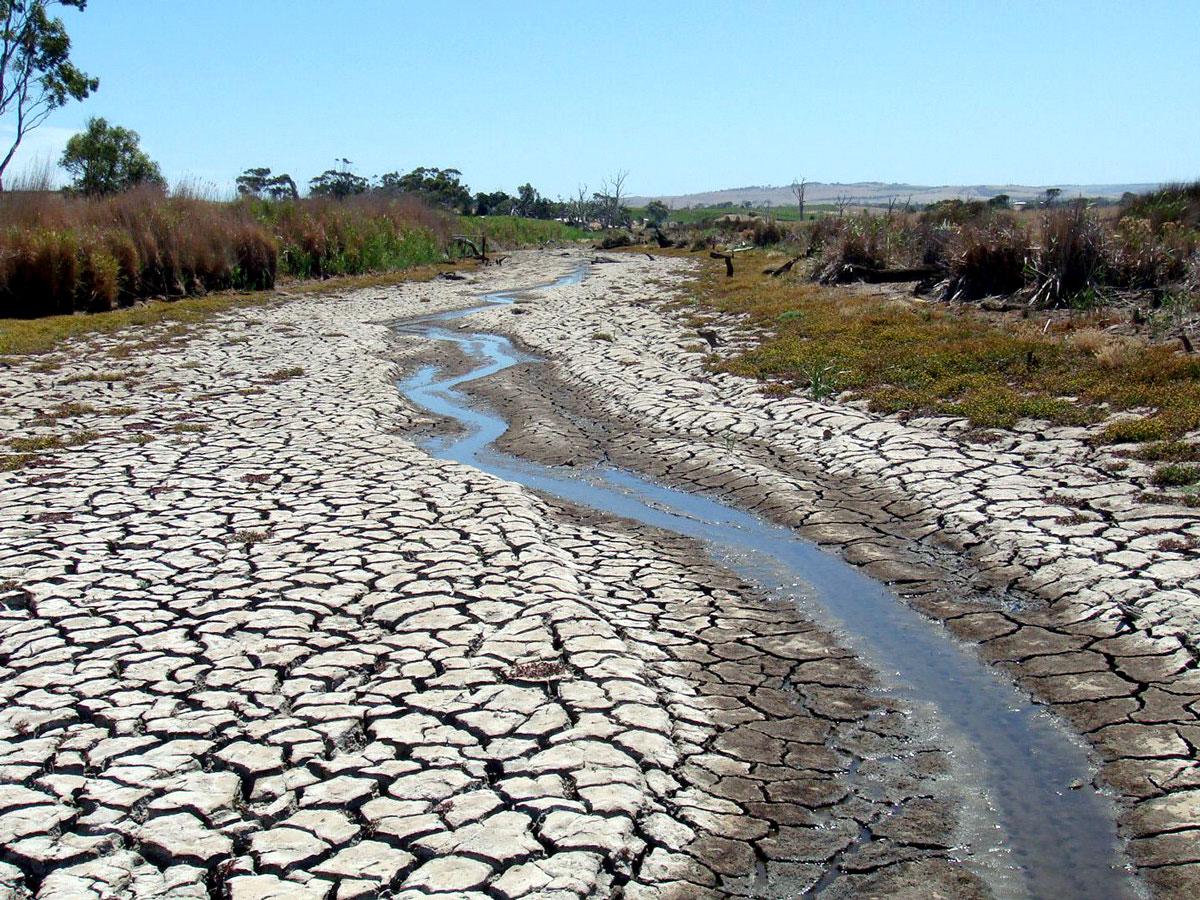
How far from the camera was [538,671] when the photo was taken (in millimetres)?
5336

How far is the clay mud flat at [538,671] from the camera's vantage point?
3.89 metres

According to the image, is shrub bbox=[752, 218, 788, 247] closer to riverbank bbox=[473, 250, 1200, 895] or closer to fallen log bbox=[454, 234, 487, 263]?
fallen log bbox=[454, 234, 487, 263]

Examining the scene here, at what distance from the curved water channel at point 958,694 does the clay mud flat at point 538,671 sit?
5 cm

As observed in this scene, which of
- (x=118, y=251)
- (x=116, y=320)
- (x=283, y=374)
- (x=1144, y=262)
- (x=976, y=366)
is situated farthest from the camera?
(x=118, y=251)

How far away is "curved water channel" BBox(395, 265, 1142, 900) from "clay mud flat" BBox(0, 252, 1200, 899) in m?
0.05

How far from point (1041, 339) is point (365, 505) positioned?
8.15 meters

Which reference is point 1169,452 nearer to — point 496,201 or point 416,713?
point 416,713

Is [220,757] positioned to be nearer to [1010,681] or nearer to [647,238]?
[1010,681]

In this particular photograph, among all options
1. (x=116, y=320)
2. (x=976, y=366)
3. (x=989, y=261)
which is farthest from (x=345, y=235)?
(x=976, y=366)

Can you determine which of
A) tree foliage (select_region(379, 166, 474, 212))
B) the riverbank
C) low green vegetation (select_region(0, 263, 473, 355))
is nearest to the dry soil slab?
the riverbank

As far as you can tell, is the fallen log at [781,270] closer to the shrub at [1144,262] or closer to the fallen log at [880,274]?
the fallen log at [880,274]

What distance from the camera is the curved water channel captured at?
3.95 meters

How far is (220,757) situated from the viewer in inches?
176

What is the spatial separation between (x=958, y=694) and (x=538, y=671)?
6.90 feet
